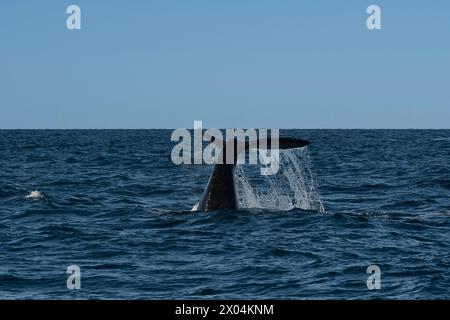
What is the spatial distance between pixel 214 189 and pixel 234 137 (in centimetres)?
135

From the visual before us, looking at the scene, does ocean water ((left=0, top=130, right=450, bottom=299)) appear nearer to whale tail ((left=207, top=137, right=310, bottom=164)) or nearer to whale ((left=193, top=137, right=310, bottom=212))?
whale ((left=193, top=137, right=310, bottom=212))

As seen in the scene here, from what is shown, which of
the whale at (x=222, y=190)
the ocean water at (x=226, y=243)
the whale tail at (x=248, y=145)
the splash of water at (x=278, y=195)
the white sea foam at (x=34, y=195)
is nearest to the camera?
the ocean water at (x=226, y=243)

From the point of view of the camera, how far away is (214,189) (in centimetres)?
1686

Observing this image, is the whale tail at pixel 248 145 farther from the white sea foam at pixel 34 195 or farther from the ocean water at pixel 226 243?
the white sea foam at pixel 34 195

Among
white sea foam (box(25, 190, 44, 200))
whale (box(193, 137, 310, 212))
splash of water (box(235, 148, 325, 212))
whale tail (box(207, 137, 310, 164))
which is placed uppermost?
whale tail (box(207, 137, 310, 164))

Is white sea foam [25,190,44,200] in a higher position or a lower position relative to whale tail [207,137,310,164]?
lower

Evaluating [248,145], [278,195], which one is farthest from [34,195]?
[248,145]

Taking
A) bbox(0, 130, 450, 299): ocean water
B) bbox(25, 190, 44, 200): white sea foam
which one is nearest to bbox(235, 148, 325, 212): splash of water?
bbox(0, 130, 450, 299): ocean water

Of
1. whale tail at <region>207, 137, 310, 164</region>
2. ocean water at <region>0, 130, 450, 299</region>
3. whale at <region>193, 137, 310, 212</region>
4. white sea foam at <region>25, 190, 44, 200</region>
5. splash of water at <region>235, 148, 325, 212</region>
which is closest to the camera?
ocean water at <region>0, 130, 450, 299</region>

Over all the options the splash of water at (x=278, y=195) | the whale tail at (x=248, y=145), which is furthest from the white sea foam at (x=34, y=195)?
the whale tail at (x=248, y=145)

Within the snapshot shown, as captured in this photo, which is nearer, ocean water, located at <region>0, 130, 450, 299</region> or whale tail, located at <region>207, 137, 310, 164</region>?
ocean water, located at <region>0, 130, 450, 299</region>

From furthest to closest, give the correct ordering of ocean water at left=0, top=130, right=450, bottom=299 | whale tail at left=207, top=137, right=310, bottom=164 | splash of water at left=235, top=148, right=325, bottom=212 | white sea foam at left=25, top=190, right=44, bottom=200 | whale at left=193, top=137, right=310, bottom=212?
white sea foam at left=25, top=190, right=44, bottom=200 < splash of water at left=235, top=148, right=325, bottom=212 < whale at left=193, top=137, right=310, bottom=212 < whale tail at left=207, top=137, right=310, bottom=164 < ocean water at left=0, top=130, right=450, bottom=299

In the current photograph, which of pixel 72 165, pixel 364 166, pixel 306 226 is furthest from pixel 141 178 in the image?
pixel 306 226

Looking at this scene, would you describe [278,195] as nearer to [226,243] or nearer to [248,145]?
[248,145]
